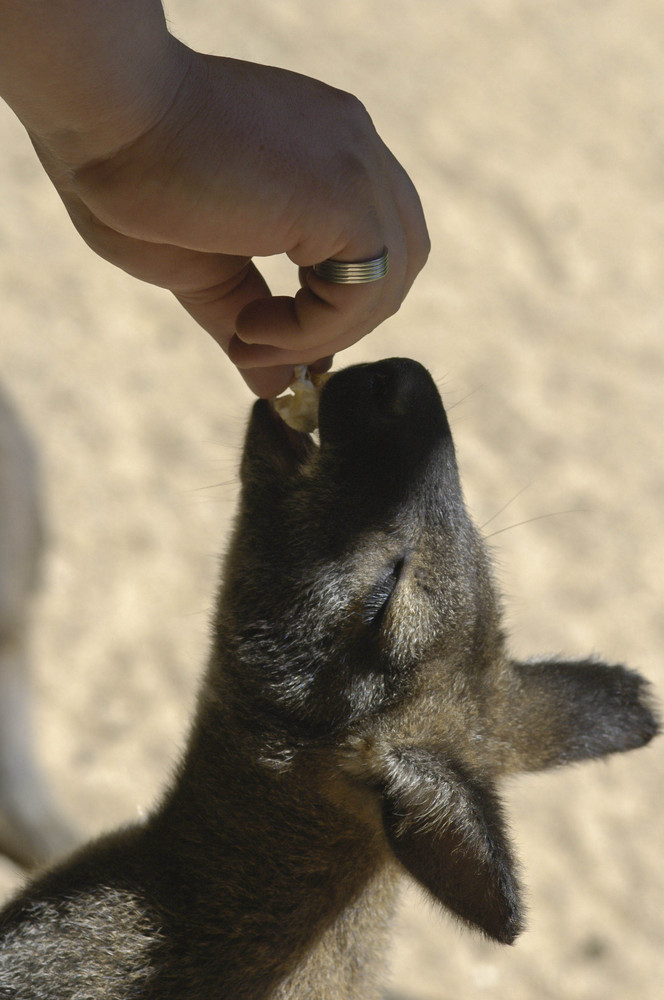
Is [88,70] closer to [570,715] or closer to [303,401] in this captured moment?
[303,401]

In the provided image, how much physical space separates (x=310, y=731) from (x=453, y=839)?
40cm

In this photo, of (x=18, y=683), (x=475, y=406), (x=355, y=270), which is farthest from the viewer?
(x=475, y=406)

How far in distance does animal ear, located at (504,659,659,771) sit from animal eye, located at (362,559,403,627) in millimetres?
435

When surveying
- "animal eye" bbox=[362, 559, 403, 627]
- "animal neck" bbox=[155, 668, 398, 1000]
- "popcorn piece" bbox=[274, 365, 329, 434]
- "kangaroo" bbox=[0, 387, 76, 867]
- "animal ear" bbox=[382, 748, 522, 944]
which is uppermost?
"popcorn piece" bbox=[274, 365, 329, 434]

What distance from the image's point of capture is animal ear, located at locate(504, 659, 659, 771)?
230cm

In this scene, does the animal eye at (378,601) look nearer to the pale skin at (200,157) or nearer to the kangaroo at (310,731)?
the kangaroo at (310,731)

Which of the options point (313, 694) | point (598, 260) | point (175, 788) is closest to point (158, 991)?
point (175, 788)

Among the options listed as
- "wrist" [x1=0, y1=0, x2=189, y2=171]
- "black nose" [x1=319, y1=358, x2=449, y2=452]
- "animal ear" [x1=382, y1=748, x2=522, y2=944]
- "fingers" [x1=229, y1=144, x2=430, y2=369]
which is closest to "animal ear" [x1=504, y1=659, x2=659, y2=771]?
"animal ear" [x1=382, y1=748, x2=522, y2=944]

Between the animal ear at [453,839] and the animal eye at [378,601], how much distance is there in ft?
0.82

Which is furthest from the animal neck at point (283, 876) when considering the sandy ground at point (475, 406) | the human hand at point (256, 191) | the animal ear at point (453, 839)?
the human hand at point (256, 191)

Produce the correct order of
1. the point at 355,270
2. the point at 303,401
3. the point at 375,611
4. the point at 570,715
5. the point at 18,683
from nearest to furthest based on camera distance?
1. the point at 355,270
2. the point at 375,611
3. the point at 303,401
4. the point at 570,715
5. the point at 18,683

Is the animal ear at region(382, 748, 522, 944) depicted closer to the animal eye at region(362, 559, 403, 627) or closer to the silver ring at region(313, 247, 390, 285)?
the animal eye at region(362, 559, 403, 627)

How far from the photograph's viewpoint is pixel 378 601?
2018mm

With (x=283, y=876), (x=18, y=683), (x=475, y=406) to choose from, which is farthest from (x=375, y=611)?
(x=475, y=406)
